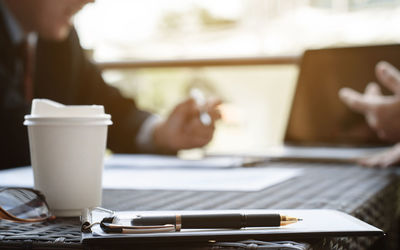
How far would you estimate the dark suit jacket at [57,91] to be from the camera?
1431mm

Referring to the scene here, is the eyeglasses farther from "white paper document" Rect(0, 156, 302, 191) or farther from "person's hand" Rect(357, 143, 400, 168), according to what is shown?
"person's hand" Rect(357, 143, 400, 168)

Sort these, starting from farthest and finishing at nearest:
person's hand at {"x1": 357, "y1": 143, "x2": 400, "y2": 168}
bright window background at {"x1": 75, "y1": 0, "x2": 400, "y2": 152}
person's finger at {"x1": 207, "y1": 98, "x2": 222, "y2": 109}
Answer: bright window background at {"x1": 75, "y1": 0, "x2": 400, "y2": 152} → person's finger at {"x1": 207, "y1": 98, "x2": 222, "y2": 109} → person's hand at {"x1": 357, "y1": 143, "x2": 400, "y2": 168}

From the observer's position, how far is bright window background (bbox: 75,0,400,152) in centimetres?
353

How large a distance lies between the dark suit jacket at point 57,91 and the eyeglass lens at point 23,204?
0.74m

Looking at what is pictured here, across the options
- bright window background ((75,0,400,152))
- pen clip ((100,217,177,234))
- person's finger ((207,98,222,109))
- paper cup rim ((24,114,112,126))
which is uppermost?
bright window background ((75,0,400,152))

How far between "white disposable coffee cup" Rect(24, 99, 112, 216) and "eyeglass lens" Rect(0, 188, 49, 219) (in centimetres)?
4

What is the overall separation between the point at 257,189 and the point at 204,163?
1.15 ft

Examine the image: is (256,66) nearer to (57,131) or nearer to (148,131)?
(148,131)

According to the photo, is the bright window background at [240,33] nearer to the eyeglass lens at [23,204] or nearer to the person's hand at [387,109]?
the person's hand at [387,109]

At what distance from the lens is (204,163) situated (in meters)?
1.07

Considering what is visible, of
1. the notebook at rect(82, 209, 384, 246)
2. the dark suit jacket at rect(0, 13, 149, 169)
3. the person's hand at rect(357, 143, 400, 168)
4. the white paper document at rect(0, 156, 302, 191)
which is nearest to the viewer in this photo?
the notebook at rect(82, 209, 384, 246)

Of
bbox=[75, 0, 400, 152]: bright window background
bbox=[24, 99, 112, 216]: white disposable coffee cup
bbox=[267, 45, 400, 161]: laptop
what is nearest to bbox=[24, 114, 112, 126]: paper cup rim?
bbox=[24, 99, 112, 216]: white disposable coffee cup

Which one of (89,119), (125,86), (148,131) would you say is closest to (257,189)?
(89,119)

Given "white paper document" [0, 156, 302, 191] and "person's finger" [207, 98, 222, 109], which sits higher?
"person's finger" [207, 98, 222, 109]
